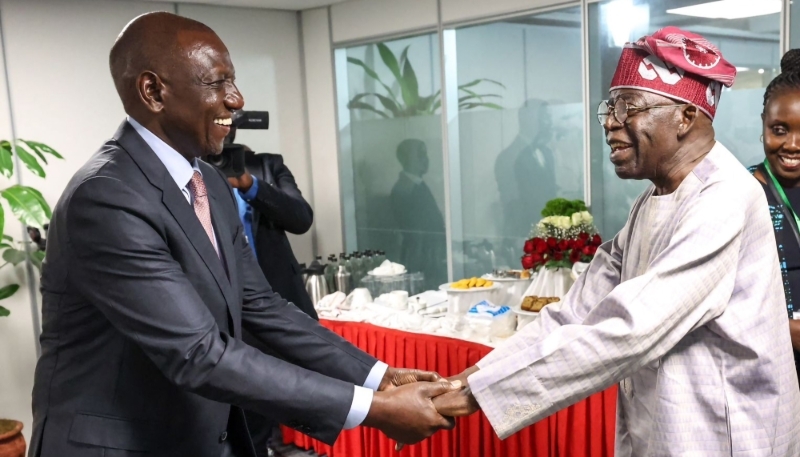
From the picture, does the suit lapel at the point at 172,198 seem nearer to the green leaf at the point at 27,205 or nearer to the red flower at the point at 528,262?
the red flower at the point at 528,262

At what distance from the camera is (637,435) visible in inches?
64.0

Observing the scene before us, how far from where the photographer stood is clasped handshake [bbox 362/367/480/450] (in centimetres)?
168

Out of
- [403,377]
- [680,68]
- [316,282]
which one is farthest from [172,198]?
[316,282]

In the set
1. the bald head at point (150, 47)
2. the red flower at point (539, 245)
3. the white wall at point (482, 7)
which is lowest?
the red flower at point (539, 245)

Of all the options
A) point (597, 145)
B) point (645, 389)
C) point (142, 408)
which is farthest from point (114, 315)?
point (597, 145)

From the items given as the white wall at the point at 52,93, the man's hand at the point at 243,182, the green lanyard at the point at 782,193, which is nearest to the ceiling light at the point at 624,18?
the green lanyard at the point at 782,193

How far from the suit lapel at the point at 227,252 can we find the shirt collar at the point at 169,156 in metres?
0.12

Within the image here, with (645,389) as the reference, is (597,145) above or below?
above

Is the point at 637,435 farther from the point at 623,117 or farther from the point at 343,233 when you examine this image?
the point at 343,233

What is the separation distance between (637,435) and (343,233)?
4206 millimetres

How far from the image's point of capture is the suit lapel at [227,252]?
5.22 ft

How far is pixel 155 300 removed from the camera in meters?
1.39

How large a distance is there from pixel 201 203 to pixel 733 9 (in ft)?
9.55

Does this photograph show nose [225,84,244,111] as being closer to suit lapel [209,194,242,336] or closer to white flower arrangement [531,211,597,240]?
suit lapel [209,194,242,336]
